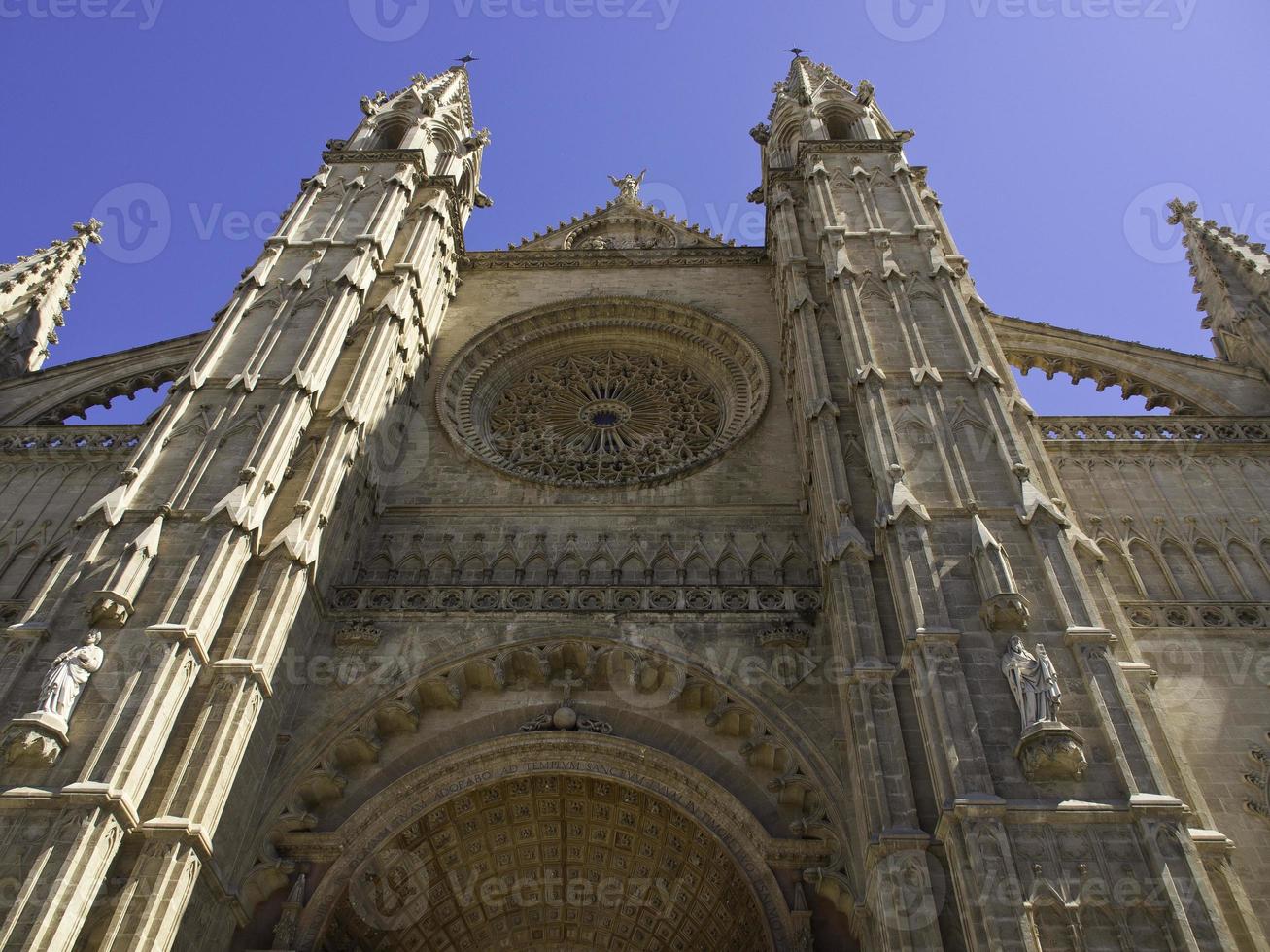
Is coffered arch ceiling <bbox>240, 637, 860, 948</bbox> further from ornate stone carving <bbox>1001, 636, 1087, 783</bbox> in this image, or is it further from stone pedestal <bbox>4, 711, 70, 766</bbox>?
stone pedestal <bbox>4, 711, 70, 766</bbox>

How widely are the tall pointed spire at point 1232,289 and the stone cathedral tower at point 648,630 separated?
0.18m

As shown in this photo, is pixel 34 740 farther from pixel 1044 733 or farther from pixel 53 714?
pixel 1044 733

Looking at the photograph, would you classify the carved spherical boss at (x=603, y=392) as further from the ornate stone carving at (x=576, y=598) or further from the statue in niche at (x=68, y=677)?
the statue in niche at (x=68, y=677)

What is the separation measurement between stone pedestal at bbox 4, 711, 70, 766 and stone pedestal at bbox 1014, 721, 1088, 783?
9.15 metres

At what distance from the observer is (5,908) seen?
28.6 ft

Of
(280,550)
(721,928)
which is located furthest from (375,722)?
(721,928)

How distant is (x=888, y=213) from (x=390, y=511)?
10.2m

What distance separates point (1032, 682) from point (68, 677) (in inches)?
375

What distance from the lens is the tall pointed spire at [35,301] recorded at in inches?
807

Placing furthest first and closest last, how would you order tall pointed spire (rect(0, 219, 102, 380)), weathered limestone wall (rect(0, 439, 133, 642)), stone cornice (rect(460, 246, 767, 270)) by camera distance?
stone cornice (rect(460, 246, 767, 270)) → tall pointed spire (rect(0, 219, 102, 380)) → weathered limestone wall (rect(0, 439, 133, 642))

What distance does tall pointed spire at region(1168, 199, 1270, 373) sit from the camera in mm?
18797

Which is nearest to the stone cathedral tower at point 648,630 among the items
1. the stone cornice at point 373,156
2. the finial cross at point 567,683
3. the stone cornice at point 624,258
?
the finial cross at point 567,683

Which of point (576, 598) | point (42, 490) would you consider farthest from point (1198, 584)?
point (42, 490)

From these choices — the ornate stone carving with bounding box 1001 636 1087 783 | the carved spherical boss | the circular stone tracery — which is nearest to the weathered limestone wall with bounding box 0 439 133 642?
the carved spherical boss
